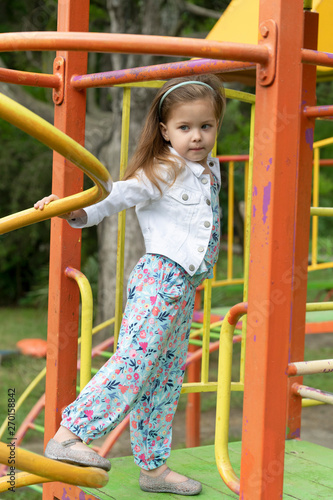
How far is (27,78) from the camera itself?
1903 mm

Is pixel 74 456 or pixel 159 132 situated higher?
pixel 159 132

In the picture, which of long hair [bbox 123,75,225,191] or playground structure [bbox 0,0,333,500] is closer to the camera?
Result: playground structure [bbox 0,0,333,500]

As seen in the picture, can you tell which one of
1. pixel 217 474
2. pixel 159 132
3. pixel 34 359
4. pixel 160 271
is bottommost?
pixel 34 359

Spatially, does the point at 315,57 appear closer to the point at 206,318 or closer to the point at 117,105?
the point at 206,318

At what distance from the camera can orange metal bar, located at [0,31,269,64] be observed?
4.23 feet

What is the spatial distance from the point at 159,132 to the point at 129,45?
71 centimetres

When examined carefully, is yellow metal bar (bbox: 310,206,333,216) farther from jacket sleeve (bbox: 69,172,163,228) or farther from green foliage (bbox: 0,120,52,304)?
green foliage (bbox: 0,120,52,304)

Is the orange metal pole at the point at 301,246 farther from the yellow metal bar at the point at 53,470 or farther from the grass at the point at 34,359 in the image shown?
the grass at the point at 34,359

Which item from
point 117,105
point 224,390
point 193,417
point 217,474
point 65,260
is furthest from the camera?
point 117,105

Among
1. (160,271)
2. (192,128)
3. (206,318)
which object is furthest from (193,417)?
(192,128)

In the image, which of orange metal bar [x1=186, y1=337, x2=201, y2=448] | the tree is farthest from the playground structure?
the tree

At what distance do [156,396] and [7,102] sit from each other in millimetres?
1053

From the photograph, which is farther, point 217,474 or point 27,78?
point 217,474

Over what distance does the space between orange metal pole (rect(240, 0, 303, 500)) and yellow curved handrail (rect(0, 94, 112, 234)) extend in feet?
1.07
